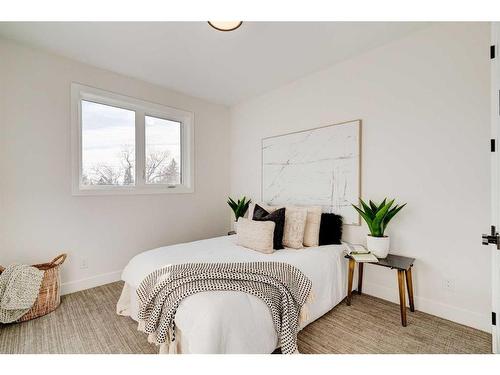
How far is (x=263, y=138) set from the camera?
3439mm

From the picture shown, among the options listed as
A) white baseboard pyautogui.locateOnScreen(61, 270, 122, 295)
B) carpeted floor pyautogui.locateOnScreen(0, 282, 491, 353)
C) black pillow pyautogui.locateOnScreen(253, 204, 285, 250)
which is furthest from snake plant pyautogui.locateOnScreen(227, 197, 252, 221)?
carpeted floor pyautogui.locateOnScreen(0, 282, 491, 353)

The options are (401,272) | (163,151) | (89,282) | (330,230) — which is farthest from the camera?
(163,151)

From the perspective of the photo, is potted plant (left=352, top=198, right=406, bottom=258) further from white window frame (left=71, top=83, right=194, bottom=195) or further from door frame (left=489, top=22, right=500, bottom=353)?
white window frame (left=71, top=83, right=194, bottom=195)

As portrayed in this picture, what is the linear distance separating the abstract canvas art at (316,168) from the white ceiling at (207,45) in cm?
77

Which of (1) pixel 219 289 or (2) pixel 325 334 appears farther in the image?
(2) pixel 325 334

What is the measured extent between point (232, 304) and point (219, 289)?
13 centimetres

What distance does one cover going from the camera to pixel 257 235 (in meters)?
2.23

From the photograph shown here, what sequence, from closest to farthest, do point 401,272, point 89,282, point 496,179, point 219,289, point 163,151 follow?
point 496,179
point 219,289
point 401,272
point 89,282
point 163,151

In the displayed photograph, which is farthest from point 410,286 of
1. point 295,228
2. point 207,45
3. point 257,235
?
point 207,45

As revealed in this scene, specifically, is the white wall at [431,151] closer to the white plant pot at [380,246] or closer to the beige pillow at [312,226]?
the white plant pot at [380,246]

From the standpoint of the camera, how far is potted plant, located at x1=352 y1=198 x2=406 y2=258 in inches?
82.7

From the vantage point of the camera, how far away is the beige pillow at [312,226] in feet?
7.91

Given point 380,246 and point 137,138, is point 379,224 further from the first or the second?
point 137,138

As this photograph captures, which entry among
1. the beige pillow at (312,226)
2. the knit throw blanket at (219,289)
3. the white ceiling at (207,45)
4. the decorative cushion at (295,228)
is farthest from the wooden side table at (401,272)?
the white ceiling at (207,45)
